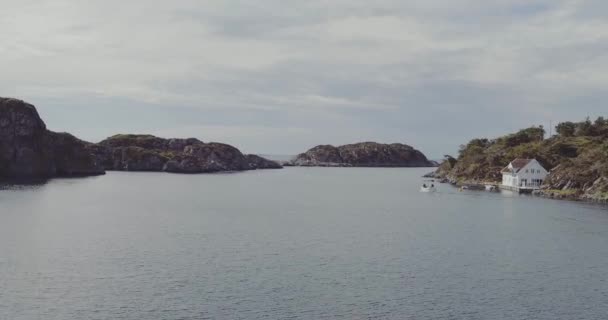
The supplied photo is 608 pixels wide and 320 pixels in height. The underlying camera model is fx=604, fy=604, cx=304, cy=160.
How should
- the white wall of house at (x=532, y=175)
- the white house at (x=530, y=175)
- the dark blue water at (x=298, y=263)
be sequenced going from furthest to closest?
1. the white wall of house at (x=532, y=175)
2. the white house at (x=530, y=175)
3. the dark blue water at (x=298, y=263)

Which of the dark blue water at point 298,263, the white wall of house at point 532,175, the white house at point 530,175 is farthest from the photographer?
the white wall of house at point 532,175

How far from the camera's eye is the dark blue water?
4734cm

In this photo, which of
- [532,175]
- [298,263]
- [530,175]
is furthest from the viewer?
[532,175]

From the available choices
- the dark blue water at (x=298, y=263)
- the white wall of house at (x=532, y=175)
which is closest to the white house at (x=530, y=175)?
the white wall of house at (x=532, y=175)

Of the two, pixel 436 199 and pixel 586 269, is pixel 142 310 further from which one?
pixel 436 199

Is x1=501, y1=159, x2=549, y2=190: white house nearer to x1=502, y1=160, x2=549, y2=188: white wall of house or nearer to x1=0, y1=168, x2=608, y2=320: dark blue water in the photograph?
x1=502, y1=160, x2=549, y2=188: white wall of house

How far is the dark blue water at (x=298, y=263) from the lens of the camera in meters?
47.3

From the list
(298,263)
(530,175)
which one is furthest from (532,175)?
(298,263)

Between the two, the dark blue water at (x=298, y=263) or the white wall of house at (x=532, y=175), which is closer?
the dark blue water at (x=298, y=263)

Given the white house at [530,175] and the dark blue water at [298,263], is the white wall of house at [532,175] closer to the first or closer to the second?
the white house at [530,175]

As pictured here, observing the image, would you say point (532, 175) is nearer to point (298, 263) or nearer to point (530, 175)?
point (530, 175)

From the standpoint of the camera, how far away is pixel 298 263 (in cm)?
6291

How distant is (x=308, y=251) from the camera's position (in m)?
70.2

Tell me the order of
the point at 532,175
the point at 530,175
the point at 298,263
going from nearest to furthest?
the point at 298,263 < the point at 530,175 < the point at 532,175
